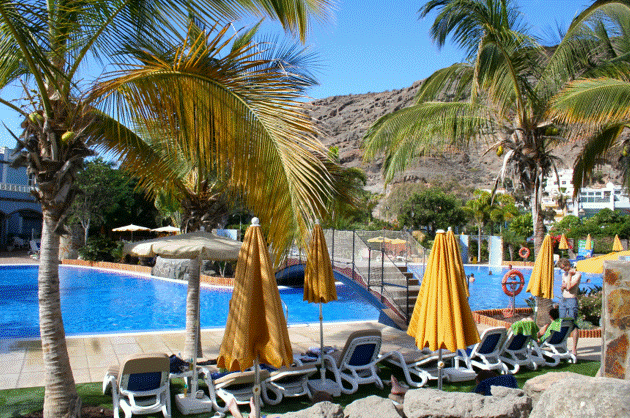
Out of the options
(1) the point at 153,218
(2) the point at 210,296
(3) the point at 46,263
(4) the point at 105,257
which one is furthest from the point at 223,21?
(1) the point at 153,218

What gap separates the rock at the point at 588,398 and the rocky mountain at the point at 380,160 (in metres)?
58.2

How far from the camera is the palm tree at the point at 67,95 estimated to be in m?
4.63

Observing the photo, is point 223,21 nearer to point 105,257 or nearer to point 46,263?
point 46,263

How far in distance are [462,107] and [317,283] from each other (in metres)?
4.95

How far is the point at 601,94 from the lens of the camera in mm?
8164

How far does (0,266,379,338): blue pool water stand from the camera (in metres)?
14.1

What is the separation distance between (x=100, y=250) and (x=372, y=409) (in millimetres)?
25364

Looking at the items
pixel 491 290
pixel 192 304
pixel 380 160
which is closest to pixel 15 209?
pixel 491 290

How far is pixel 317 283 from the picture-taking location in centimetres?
724

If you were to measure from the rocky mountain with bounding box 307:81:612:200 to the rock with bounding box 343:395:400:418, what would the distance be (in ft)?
188

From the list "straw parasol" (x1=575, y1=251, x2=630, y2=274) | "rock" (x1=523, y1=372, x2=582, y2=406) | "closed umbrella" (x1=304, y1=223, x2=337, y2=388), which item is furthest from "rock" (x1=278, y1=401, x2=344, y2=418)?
"straw parasol" (x1=575, y1=251, x2=630, y2=274)

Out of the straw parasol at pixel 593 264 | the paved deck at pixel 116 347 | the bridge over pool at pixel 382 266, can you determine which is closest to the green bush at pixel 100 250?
the bridge over pool at pixel 382 266

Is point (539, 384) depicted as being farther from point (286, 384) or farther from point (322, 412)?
point (286, 384)

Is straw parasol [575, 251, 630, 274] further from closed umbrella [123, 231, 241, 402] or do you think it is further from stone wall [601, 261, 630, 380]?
closed umbrella [123, 231, 241, 402]
